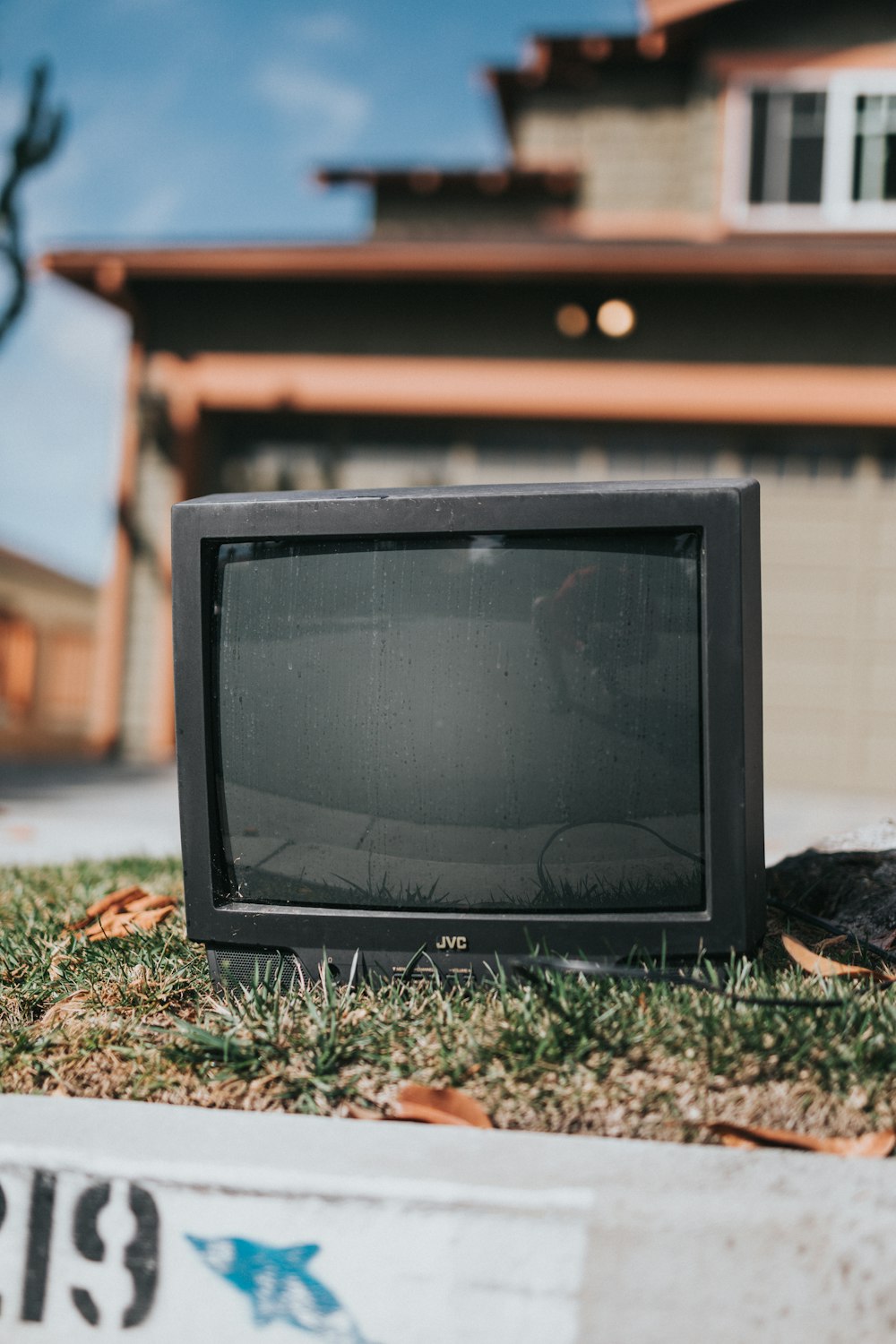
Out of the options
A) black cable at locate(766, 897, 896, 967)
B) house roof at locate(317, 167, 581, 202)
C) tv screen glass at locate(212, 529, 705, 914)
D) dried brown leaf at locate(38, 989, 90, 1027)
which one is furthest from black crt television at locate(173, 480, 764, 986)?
house roof at locate(317, 167, 581, 202)

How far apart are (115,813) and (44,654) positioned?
1253cm

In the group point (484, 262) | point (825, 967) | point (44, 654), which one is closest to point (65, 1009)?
point (825, 967)

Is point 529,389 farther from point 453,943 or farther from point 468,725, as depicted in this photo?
point 453,943

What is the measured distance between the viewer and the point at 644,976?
1754 millimetres

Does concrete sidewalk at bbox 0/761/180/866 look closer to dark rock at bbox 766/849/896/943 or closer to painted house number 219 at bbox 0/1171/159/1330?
dark rock at bbox 766/849/896/943

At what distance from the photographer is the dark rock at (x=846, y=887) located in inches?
91.2

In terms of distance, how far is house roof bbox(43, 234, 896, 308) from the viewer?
24.0 ft

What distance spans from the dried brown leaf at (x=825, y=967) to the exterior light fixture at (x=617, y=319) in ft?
21.0

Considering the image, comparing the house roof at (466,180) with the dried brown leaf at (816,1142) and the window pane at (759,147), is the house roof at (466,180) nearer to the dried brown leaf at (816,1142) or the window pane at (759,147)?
the window pane at (759,147)

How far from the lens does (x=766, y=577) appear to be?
7570 millimetres

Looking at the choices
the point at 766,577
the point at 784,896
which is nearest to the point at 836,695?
the point at 766,577

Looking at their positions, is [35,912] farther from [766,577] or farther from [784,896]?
[766,577]

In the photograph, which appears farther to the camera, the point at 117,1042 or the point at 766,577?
the point at 766,577

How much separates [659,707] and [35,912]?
169 centimetres
